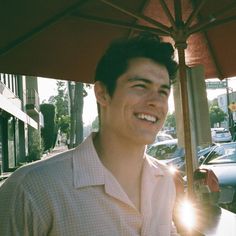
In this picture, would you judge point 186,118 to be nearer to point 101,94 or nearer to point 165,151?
point 101,94

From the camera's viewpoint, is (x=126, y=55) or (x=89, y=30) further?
(x=89, y=30)

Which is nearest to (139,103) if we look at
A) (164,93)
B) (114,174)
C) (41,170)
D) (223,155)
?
(164,93)

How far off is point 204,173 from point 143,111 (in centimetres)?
184

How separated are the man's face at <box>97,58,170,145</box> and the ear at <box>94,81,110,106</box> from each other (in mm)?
17

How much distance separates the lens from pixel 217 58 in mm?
4746

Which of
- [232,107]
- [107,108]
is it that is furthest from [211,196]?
[232,107]

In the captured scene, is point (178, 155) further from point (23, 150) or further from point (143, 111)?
point (23, 150)

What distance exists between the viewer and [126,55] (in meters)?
2.01

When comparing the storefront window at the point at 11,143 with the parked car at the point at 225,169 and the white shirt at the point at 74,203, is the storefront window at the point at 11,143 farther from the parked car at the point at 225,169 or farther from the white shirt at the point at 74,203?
the white shirt at the point at 74,203

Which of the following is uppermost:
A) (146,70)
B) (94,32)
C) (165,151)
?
(94,32)

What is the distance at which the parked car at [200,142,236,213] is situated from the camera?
664 centimetres

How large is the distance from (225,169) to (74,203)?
6.50m

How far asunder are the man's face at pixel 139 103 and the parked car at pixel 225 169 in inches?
200

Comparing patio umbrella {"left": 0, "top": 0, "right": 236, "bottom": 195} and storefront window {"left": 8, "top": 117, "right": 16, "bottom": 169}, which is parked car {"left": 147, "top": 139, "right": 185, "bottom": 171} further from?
storefront window {"left": 8, "top": 117, "right": 16, "bottom": 169}
